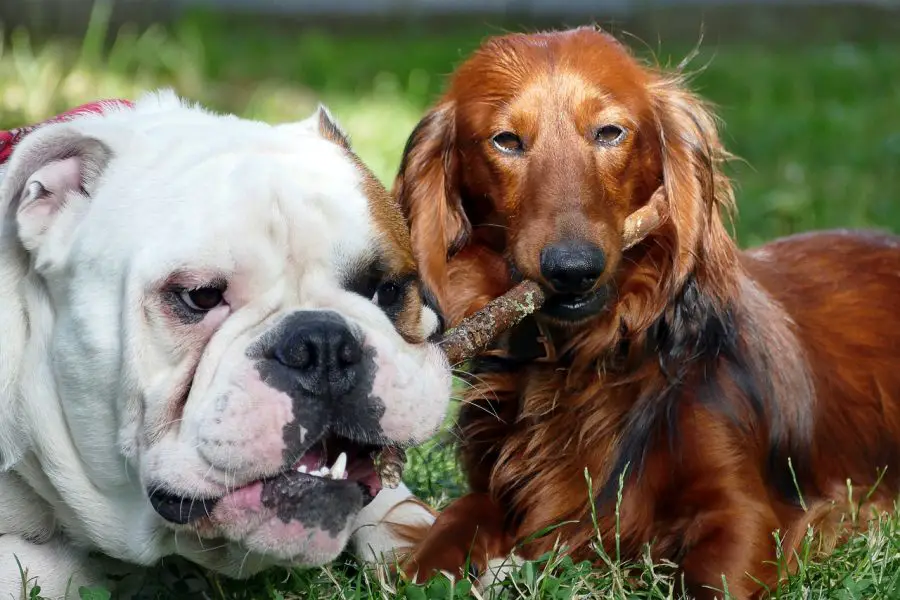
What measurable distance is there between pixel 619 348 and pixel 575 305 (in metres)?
0.31

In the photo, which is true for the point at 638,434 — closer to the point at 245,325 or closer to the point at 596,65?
the point at 596,65

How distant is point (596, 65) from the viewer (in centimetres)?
361

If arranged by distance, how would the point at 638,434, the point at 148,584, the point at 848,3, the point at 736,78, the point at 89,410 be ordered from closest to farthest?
the point at 89,410, the point at 148,584, the point at 638,434, the point at 736,78, the point at 848,3

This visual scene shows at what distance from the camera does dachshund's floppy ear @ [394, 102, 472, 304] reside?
3660mm

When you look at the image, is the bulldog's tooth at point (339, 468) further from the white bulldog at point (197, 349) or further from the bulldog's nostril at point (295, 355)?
the bulldog's nostril at point (295, 355)

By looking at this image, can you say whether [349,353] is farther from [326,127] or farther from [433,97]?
[433,97]

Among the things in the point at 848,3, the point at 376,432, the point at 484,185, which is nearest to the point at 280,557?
the point at 376,432

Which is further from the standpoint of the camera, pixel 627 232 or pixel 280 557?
pixel 627 232

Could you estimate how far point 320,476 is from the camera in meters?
2.68

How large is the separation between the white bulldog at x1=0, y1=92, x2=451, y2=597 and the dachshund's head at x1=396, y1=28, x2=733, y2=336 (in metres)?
0.53

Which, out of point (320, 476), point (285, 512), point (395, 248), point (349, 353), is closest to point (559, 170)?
point (395, 248)

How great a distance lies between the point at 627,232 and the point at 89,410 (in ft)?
5.07

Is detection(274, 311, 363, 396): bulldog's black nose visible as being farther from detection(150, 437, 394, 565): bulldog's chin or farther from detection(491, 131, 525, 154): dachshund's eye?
detection(491, 131, 525, 154): dachshund's eye

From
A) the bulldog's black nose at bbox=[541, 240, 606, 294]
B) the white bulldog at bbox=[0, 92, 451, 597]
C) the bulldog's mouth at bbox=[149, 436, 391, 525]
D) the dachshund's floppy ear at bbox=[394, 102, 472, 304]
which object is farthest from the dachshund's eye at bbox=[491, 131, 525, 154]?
the bulldog's mouth at bbox=[149, 436, 391, 525]
